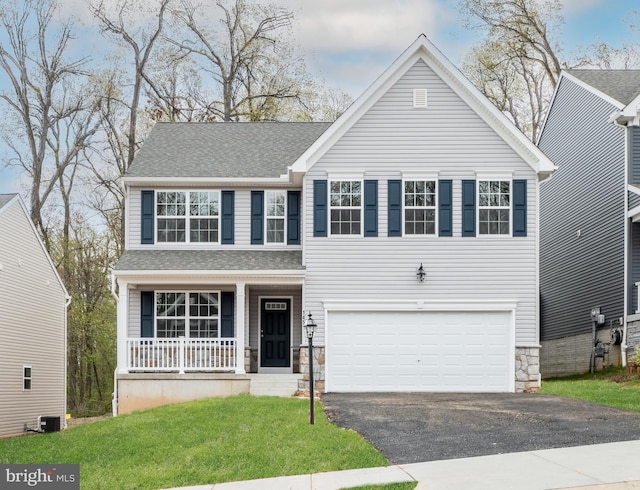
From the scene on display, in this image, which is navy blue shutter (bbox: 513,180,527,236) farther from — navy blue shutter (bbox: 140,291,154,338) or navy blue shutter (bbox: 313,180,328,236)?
navy blue shutter (bbox: 140,291,154,338)

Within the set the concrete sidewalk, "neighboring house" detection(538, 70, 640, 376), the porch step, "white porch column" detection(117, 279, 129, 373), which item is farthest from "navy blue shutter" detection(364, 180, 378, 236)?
the concrete sidewalk

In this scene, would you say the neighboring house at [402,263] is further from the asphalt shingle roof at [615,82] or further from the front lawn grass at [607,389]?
the asphalt shingle roof at [615,82]

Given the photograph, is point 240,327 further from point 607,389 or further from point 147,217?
point 607,389

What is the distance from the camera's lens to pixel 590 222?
1026 inches

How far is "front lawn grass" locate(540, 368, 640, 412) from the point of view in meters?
16.7

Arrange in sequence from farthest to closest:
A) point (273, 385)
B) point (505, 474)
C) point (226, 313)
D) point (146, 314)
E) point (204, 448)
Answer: point (226, 313), point (146, 314), point (273, 385), point (204, 448), point (505, 474)

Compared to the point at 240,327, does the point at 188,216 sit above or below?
above

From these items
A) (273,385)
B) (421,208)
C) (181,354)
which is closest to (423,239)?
(421,208)

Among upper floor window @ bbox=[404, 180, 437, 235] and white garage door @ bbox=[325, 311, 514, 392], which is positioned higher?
upper floor window @ bbox=[404, 180, 437, 235]

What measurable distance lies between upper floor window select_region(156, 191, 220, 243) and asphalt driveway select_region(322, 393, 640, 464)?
620 cm

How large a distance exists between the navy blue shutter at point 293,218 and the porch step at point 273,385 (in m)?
3.69

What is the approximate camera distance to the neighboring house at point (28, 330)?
24672 millimetres

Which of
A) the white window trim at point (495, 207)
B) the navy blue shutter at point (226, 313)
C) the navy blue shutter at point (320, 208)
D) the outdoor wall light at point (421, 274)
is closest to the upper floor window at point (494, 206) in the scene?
the white window trim at point (495, 207)

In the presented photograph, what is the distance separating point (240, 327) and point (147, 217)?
13.4 ft
